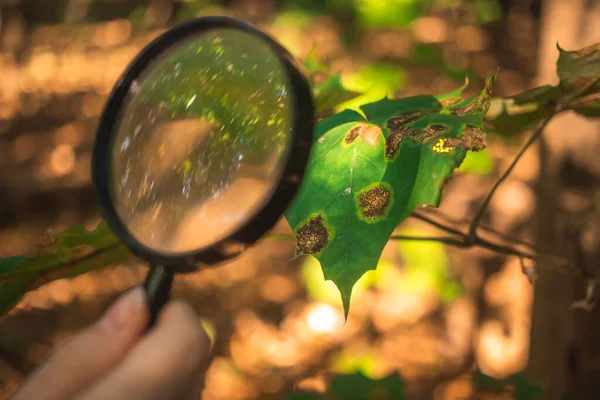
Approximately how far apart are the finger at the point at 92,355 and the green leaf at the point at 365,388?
79 cm

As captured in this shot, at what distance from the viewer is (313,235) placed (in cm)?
55

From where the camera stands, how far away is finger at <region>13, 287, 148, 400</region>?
1.68 ft

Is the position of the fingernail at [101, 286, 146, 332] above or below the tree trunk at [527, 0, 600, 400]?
above

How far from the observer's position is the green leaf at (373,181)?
51cm

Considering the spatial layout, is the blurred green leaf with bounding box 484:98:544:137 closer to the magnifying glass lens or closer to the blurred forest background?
the magnifying glass lens

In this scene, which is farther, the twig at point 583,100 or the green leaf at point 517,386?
the green leaf at point 517,386

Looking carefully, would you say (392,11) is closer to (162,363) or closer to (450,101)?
(450,101)

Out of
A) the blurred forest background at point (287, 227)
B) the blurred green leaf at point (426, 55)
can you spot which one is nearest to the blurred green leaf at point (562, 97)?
the blurred forest background at point (287, 227)

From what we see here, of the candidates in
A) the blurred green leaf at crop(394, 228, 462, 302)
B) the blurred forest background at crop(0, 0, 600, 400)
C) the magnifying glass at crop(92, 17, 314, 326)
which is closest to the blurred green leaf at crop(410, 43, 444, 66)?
the blurred forest background at crop(0, 0, 600, 400)

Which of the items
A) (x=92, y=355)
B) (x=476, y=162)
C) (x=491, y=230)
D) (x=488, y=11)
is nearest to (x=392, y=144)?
(x=92, y=355)

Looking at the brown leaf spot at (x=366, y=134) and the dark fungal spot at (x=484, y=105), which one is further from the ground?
the dark fungal spot at (x=484, y=105)

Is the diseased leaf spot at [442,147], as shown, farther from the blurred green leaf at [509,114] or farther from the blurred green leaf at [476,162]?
the blurred green leaf at [476,162]

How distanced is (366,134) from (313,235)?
0.14m

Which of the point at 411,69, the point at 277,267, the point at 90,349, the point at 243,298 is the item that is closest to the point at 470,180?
the point at 411,69
